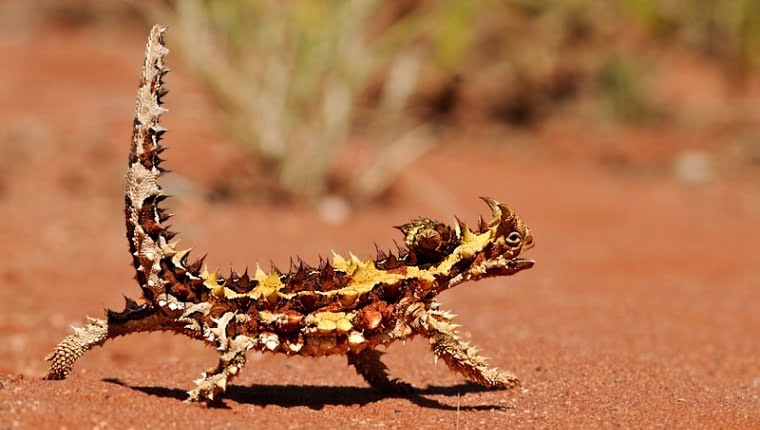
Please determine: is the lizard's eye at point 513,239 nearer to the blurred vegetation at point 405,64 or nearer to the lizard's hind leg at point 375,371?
the lizard's hind leg at point 375,371

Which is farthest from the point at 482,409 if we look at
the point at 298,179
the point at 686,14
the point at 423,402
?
the point at 686,14

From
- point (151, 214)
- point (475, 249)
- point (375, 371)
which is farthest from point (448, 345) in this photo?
point (151, 214)

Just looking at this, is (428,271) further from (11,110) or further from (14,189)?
(11,110)

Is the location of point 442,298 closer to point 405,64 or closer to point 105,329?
point 105,329

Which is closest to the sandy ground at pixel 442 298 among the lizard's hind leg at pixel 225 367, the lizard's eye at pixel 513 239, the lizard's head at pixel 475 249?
the lizard's hind leg at pixel 225 367

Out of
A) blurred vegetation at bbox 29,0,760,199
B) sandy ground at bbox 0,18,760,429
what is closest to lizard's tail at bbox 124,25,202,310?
sandy ground at bbox 0,18,760,429

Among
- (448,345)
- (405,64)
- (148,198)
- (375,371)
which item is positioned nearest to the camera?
(148,198)
